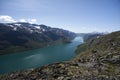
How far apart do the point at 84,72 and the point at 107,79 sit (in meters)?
7.25

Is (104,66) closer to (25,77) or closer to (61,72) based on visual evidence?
(61,72)

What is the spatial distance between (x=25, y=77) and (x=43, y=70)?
16.5 feet

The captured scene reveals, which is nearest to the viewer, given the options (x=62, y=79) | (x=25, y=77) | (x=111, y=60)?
(x=62, y=79)

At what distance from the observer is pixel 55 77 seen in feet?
117

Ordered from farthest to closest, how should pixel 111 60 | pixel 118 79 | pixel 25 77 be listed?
pixel 111 60, pixel 25 77, pixel 118 79

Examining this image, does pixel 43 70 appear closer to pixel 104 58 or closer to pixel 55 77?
pixel 55 77

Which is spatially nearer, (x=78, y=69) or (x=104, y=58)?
(x=78, y=69)

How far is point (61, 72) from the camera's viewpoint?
124 ft

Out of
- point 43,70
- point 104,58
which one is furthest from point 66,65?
point 104,58

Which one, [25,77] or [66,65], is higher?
[66,65]

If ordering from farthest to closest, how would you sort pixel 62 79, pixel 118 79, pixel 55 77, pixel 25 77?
pixel 25 77, pixel 55 77, pixel 62 79, pixel 118 79

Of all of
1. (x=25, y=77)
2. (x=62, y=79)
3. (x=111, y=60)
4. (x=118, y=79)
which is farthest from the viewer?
(x=111, y=60)

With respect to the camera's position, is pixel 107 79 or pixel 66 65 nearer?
pixel 107 79

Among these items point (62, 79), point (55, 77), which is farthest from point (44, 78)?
point (62, 79)
